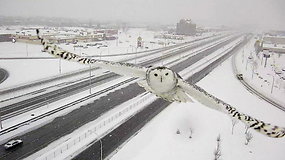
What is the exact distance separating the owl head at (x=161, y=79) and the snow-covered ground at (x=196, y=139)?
22727 mm

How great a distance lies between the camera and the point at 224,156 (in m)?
33.7

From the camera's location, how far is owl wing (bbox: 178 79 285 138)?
9289mm

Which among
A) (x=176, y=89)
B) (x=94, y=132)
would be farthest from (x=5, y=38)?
(x=176, y=89)

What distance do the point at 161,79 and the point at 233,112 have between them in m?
3.19

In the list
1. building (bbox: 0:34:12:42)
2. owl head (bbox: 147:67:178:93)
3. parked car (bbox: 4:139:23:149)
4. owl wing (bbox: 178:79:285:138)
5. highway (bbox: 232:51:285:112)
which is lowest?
highway (bbox: 232:51:285:112)

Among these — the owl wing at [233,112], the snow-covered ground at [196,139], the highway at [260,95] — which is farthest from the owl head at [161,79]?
the highway at [260,95]

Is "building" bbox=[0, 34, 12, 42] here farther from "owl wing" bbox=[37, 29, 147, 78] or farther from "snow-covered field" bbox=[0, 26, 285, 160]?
"owl wing" bbox=[37, 29, 147, 78]

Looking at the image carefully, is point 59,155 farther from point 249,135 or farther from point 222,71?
point 222,71

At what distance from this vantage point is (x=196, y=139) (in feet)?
123

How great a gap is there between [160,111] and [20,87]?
112 ft

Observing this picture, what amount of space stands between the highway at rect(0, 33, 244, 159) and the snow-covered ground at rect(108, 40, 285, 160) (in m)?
9.59

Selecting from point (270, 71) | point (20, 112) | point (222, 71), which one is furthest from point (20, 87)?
point (270, 71)

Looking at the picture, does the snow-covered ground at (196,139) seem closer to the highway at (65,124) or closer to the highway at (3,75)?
the highway at (65,124)

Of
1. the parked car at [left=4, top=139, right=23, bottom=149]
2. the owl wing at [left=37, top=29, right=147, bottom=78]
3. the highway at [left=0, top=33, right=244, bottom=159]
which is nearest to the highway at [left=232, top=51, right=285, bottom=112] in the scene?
the highway at [left=0, top=33, right=244, bottom=159]
